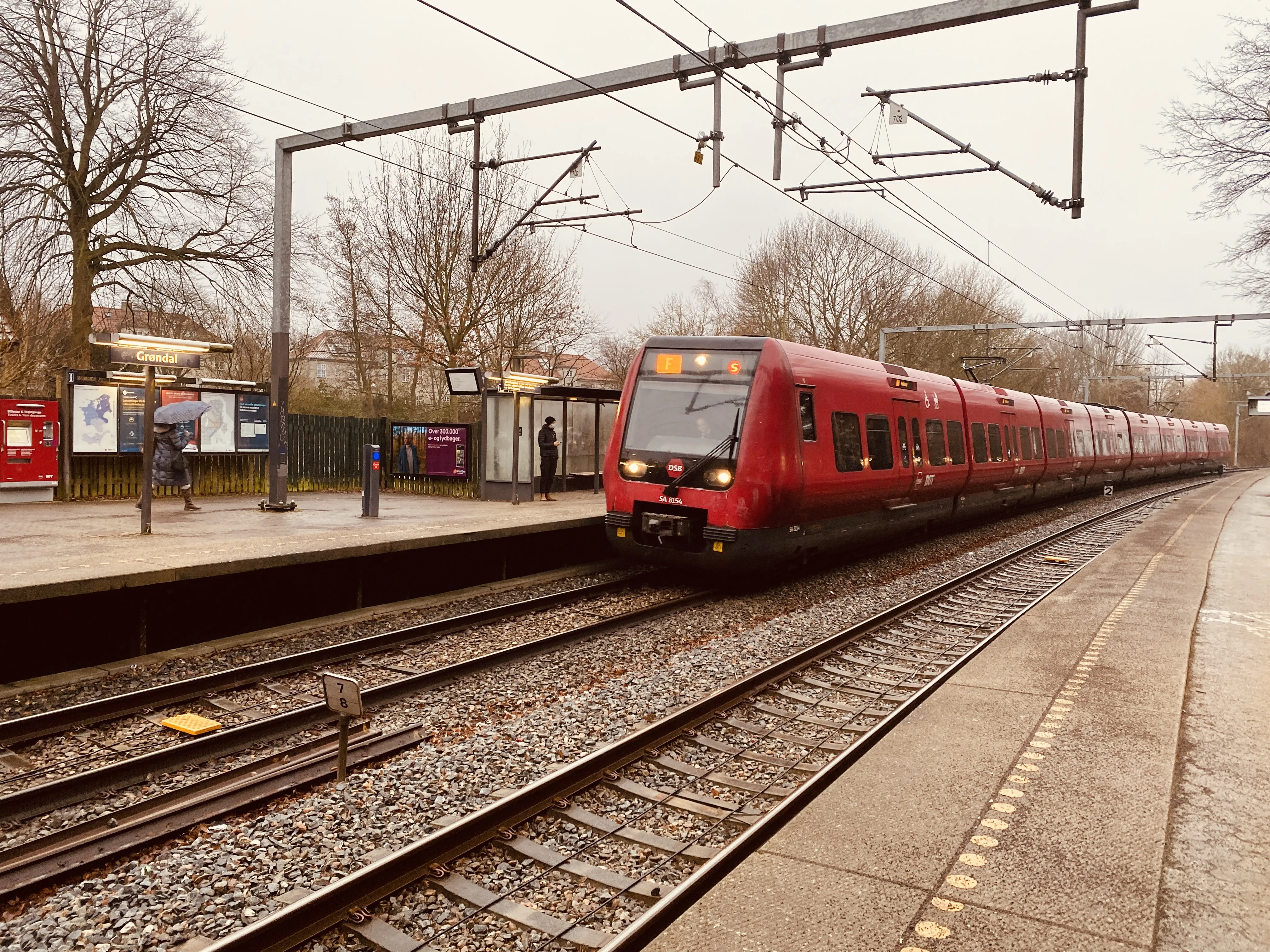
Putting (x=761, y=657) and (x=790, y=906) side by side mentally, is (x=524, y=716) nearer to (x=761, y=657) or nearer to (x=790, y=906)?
(x=761, y=657)

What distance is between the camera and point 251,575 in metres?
8.85

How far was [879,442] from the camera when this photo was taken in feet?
41.2

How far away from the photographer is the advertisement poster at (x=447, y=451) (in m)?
18.4

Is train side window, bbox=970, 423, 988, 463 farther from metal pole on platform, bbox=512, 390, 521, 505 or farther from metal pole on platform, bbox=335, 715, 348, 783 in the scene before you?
metal pole on platform, bbox=335, 715, 348, 783

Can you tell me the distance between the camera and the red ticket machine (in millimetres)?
13250

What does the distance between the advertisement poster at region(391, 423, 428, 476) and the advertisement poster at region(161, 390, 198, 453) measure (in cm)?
442

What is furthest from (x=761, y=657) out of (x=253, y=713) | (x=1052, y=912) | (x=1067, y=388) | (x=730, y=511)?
(x=1067, y=388)

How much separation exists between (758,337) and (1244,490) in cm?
2868

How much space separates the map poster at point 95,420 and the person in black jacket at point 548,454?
691cm

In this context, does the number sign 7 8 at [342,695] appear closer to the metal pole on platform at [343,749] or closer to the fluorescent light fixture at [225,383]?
the metal pole on platform at [343,749]

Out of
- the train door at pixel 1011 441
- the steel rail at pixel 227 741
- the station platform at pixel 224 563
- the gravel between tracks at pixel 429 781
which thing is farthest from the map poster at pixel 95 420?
the train door at pixel 1011 441

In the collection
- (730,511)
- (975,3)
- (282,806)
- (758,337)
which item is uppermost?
(975,3)

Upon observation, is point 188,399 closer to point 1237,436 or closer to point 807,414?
point 807,414

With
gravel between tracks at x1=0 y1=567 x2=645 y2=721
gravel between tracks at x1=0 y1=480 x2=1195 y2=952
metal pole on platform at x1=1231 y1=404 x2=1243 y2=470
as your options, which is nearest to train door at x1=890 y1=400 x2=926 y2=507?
gravel between tracks at x1=0 y1=480 x2=1195 y2=952
